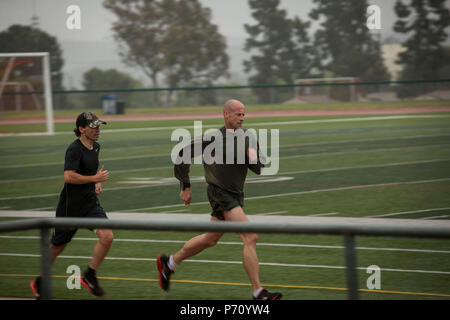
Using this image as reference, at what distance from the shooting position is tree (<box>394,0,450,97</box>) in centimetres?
5506

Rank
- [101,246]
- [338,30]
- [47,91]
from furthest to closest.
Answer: [338,30] < [47,91] < [101,246]

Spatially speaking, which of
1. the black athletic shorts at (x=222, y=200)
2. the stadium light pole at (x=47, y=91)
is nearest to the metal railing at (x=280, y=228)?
the black athletic shorts at (x=222, y=200)

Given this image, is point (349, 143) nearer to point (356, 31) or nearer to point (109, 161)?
point (109, 161)

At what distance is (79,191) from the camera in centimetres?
707

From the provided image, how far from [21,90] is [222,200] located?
2880 cm

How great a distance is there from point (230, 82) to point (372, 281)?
5574 cm

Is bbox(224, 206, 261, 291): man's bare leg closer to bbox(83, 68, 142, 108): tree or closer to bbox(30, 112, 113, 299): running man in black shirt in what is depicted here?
bbox(30, 112, 113, 299): running man in black shirt

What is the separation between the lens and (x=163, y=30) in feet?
215

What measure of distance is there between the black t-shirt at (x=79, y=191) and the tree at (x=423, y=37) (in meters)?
50.6

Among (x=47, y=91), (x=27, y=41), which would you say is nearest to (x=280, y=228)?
(x=47, y=91)

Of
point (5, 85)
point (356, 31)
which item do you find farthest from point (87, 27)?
point (5, 85)

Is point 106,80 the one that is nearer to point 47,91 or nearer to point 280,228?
point 47,91

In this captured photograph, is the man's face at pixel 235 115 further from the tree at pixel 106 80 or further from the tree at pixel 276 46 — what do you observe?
the tree at pixel 106 80

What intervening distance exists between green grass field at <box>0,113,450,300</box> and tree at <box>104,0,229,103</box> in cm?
3292
